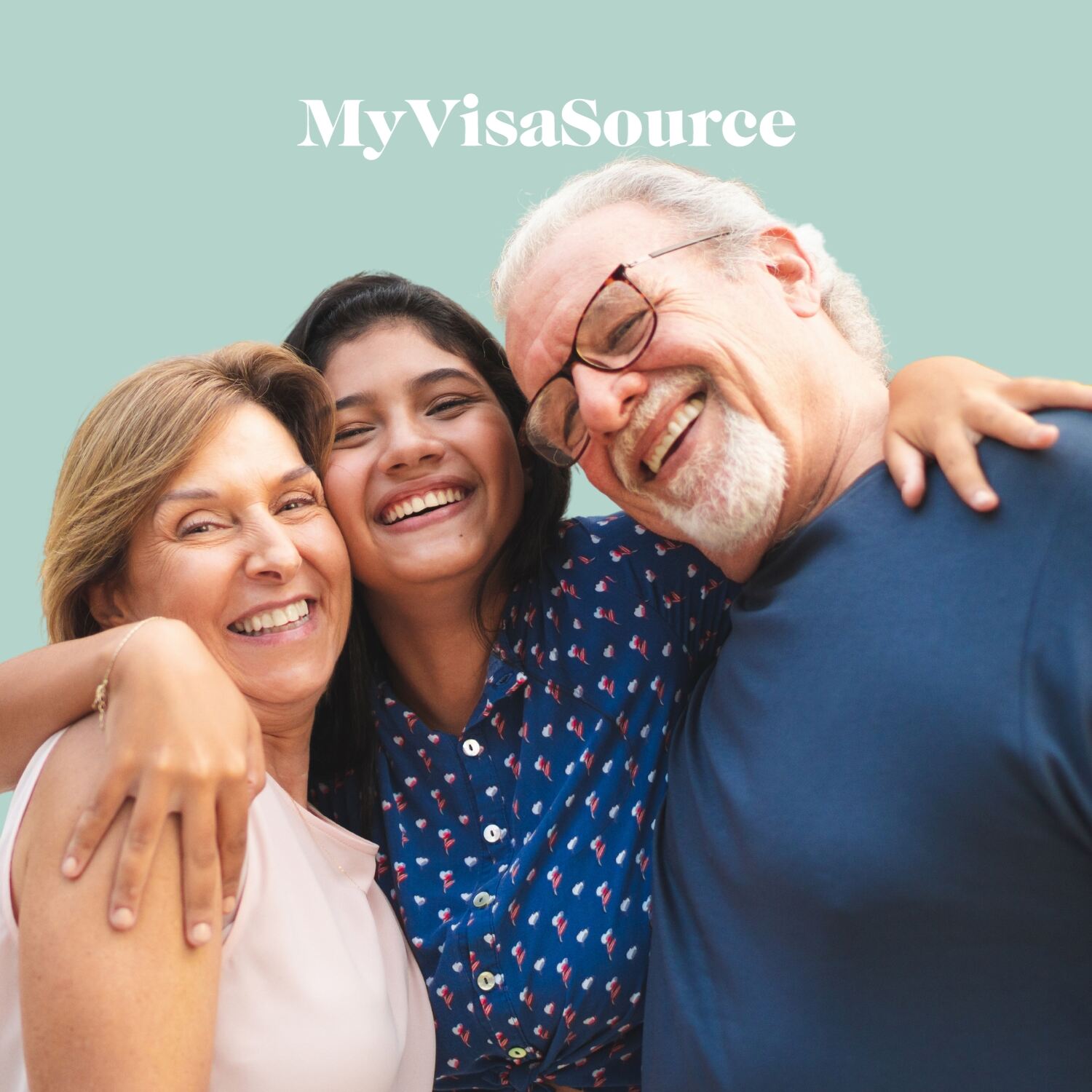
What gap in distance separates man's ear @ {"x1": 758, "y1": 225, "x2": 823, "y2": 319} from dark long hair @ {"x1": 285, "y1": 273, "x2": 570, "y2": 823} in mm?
568

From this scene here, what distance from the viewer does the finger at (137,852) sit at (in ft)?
4.59

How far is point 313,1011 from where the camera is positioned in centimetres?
172

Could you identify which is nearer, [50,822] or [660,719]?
[50,822]

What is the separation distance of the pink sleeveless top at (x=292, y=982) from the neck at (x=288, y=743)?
4.2 inches

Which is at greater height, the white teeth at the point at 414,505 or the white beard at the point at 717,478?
the white beard at the point at 717,478

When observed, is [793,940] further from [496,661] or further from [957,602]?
[496,661]

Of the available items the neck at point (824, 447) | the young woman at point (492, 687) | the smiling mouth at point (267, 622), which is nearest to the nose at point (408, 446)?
the young woman at point (492, 687)

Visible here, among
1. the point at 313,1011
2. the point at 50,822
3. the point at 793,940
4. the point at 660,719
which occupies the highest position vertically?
the point at 50,822

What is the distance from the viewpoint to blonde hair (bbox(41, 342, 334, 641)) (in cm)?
186

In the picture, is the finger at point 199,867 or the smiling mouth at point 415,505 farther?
the smiling mouth at point 415,505

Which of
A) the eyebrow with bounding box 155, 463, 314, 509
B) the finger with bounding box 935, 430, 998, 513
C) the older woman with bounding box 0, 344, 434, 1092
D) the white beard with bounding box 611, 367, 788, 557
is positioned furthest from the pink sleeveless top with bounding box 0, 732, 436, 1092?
the finger with bounding box 935, 430, 998, 513

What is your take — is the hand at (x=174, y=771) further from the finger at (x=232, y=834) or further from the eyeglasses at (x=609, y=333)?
the eyeglasses at (x=609, y=333)

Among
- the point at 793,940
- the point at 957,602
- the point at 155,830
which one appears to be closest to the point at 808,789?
the point at 793,940

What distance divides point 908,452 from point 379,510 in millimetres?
972
